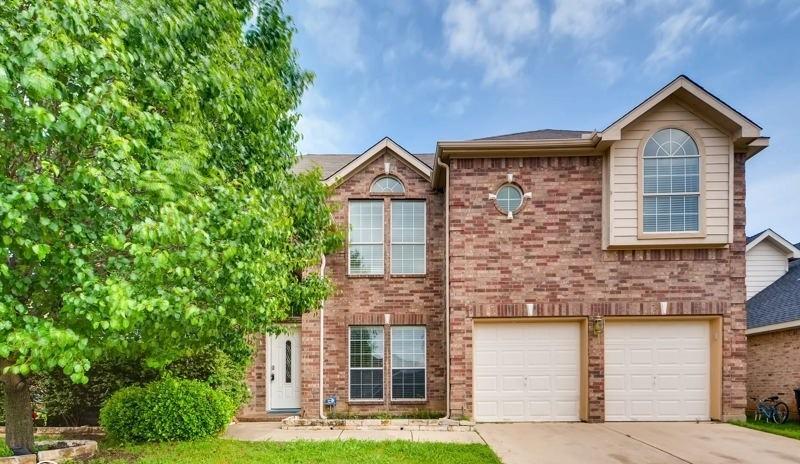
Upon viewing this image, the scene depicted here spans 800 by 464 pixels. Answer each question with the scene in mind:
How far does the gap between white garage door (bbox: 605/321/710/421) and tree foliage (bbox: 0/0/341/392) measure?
23.9 ft

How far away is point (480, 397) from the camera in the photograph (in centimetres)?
842

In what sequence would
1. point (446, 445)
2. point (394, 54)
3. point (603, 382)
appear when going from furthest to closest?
point (394, 54), point (603, 382), point (446, 445)

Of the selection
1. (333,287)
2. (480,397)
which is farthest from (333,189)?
(480,397)

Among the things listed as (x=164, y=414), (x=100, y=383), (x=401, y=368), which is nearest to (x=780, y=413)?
(x=401, y=368)

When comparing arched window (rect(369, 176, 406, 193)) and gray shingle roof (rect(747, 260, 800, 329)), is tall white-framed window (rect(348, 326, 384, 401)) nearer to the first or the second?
arched window (rect(369, 176, 406, 193))

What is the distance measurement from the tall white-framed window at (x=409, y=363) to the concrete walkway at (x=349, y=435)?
2.04 metres

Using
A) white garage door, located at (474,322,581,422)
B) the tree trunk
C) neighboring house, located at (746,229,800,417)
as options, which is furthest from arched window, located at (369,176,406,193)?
neighboring house, located at (746,229,800,417)

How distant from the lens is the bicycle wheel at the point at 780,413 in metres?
8.81

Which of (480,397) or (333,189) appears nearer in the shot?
(480,397)

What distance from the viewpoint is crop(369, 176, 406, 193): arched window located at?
9930mm

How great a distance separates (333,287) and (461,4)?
888 cm

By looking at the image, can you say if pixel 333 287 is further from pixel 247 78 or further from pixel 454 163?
pixel 247 78

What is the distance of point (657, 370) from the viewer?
8453 millimetres

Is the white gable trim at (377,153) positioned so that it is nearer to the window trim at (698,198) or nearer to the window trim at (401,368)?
the window trim at (401,368)
